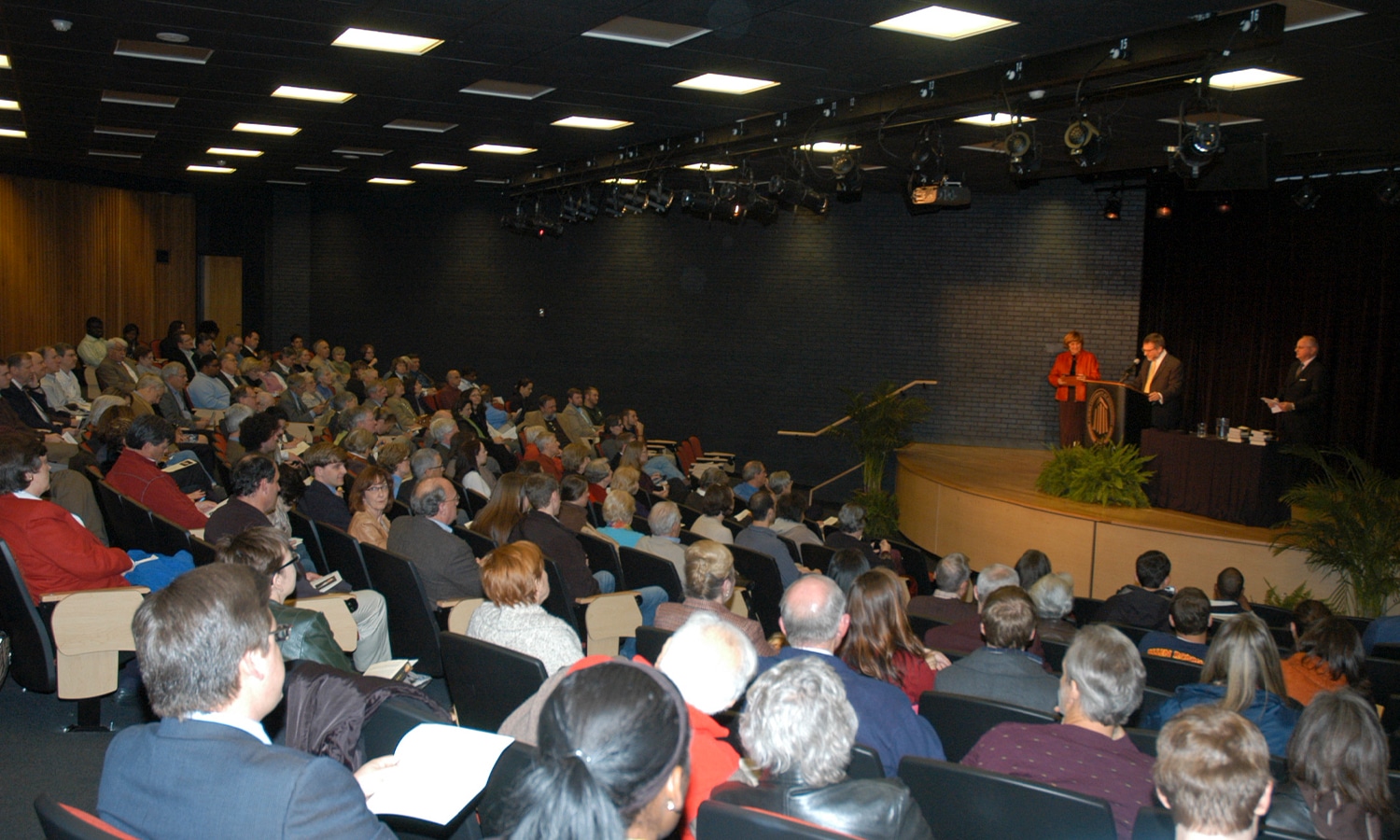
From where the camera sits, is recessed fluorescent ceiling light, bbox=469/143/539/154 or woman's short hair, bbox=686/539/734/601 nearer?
woman's short hair, bbox=686/539/734/601

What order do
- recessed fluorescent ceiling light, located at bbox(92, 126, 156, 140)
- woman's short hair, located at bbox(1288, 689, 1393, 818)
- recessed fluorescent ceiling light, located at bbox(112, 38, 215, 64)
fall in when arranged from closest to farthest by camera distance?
woman's short hair, located at bbox(1288, 689, 1393, 818) → recessed fluorescent ceiling light, located at bbox(112, 38, 215, 64) → recessed fluorescent ceiling light, located at bbox(92, 126, 156, 140)

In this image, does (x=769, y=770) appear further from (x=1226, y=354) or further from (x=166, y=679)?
(x=1226, y=354)

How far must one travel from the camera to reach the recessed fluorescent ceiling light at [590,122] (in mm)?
9281

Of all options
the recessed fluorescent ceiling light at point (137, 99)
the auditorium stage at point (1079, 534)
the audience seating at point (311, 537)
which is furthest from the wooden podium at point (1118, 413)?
the recessed fluorescent ceiling light at point (137, 99)

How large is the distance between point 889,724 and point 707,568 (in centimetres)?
133

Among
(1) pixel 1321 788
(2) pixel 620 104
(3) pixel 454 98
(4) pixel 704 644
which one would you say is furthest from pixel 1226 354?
(4) pixel 704 644

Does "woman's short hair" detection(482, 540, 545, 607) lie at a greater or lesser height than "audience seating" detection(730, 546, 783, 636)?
greater

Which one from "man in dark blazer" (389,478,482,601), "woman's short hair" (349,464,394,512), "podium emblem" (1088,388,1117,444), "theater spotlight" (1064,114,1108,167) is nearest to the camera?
"man in dark blazer" (389,478,482,601)

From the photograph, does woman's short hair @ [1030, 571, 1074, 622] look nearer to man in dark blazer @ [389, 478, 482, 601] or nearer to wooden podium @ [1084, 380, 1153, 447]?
man in dark blazer @ [389, 478, 482, 601]

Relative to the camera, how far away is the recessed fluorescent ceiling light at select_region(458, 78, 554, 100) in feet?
26.4

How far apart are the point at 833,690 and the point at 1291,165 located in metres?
10.4

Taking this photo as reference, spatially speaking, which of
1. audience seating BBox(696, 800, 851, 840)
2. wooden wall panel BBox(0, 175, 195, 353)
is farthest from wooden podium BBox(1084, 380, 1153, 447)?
wooden wall panel BBox(0, 175, 195, 353)

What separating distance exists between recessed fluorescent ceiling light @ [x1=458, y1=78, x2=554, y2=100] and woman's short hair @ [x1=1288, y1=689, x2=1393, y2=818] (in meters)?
6.96

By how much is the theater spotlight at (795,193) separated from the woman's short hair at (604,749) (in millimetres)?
8206
